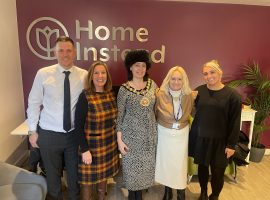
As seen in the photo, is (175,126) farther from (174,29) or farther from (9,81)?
(9,81)

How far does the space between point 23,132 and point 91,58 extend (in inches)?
51.6

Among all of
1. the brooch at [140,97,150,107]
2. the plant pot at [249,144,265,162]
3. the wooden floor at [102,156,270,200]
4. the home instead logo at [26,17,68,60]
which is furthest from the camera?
the plant pot at [249,144,265,162]

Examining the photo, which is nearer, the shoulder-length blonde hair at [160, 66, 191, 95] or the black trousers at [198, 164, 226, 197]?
the shoulder-length blonde hair at [160, 66, 191, 95]

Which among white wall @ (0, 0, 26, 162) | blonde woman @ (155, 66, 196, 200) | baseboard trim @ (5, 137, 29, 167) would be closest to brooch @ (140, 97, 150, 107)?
blonde woman @ (155, 66, 196, 200)

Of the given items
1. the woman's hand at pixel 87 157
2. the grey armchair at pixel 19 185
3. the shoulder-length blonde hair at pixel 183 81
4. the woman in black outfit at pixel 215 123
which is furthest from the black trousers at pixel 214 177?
the grey armchair at pixel 19 185

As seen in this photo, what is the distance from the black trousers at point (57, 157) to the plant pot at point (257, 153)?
2.61m

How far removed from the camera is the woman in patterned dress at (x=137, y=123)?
1.97m

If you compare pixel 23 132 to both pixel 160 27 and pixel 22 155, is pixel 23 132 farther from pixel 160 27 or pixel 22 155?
pixel 160 27

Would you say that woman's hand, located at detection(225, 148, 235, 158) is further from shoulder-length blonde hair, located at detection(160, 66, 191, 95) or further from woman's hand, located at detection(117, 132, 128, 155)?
woman's hand, located at detection(117, 132, 128, 155)

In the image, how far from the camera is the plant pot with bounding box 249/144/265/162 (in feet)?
10.8

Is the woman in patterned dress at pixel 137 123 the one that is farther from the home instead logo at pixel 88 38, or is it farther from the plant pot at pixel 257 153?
the plant pot at pixel 257 153

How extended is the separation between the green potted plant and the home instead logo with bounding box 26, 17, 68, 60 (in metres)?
2.49

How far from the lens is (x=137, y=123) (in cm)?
198

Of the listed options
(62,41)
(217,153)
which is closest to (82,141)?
(62,41)
